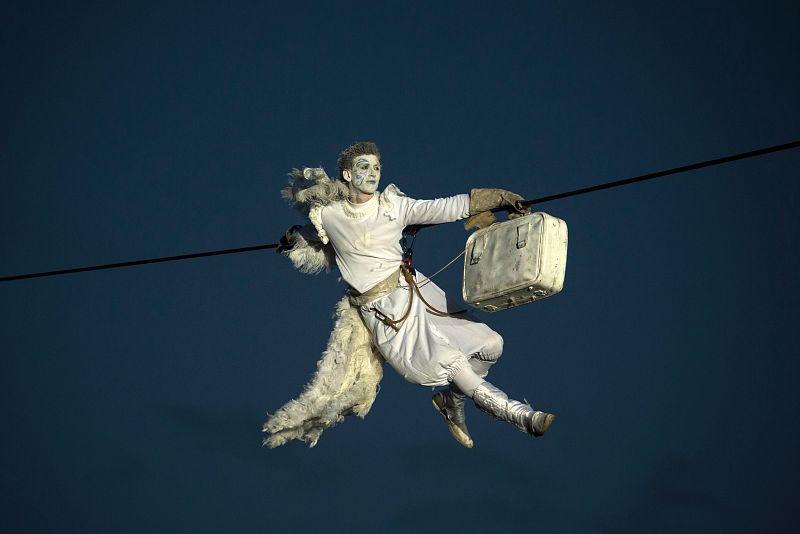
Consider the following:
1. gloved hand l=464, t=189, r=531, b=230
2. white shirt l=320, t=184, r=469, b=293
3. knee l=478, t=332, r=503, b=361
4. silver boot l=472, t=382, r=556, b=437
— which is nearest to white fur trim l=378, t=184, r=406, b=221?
white shirt l=320, t=184, r=469, b=293

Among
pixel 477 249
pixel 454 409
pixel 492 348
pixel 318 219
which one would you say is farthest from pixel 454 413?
pixel 318 219

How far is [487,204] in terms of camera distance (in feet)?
31.9

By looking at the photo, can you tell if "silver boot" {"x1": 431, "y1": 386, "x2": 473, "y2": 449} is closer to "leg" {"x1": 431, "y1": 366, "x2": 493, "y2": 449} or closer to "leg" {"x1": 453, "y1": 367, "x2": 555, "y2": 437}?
"leg" {"x1": 431, "y1": 366, "x2": 493, "y2": 449}

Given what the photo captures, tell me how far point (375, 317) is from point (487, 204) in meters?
1.17

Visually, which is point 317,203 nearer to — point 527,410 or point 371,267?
point 371,267

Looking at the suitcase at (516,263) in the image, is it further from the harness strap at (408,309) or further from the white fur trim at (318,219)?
the white fur trim at (318,219)

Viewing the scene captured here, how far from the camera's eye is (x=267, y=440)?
10.1 m

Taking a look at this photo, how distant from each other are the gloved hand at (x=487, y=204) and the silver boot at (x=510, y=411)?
1.05 metres

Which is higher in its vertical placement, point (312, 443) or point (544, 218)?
point (544, 218)

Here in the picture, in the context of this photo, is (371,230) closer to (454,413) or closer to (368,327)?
(368,327)

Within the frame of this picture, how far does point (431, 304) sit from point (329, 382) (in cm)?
88

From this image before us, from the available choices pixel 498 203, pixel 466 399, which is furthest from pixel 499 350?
pixel 498 203

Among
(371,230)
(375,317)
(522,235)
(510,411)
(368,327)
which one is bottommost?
(510,411)

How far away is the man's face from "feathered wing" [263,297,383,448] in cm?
85
